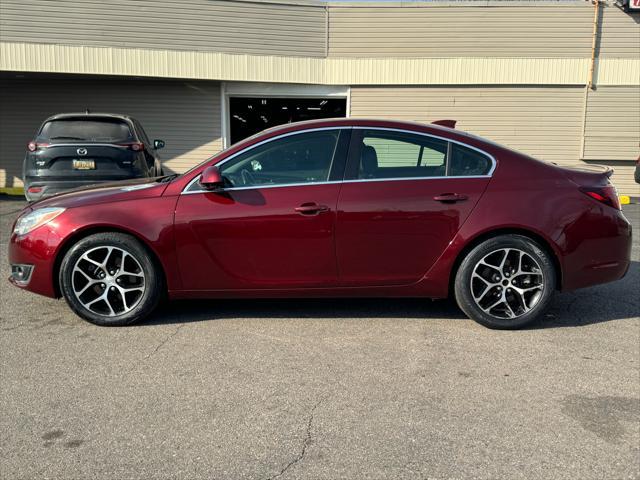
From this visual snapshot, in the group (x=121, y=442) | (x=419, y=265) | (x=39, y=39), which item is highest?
(x=39, y=39)

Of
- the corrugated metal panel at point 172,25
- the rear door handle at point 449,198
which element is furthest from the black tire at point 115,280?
the corrugated metal panel at point 172,25

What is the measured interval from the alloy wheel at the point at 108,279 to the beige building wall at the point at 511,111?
11.0 metres

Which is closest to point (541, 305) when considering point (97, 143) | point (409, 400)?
point (409, 400)

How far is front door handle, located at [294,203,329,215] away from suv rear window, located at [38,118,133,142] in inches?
179

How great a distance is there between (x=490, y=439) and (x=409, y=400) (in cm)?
55

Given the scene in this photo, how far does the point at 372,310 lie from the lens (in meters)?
4.97

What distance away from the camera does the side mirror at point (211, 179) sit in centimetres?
431

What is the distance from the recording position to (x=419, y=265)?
4492mm

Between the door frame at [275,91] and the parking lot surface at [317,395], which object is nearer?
the parking lot surface at [317,395]

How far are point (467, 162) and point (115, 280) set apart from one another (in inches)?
116

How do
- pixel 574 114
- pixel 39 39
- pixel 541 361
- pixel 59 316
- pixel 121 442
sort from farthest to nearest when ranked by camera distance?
pixel 574 114
pixel 39 39
pixel 59 316
pixel 541 361
pixel 121 442

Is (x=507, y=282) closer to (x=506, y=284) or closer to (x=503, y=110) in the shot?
(x=506, y=284)

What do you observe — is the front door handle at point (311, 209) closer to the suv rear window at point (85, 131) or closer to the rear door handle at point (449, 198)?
the rear door handle at point (449, 198)

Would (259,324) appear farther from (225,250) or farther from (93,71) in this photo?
(93,71)
